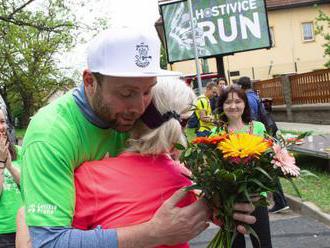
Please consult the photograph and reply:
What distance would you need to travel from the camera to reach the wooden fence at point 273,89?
2083cm

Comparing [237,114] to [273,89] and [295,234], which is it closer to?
[295,234]

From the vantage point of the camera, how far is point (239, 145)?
1806 mm

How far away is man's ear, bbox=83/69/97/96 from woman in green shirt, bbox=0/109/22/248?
63.3 inches

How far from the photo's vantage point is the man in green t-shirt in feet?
5.55

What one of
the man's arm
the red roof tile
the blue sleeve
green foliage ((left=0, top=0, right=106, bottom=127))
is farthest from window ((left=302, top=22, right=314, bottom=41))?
the blue sleeve

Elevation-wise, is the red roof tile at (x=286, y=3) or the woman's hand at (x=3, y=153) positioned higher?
the red roof tile at (x=286, y=3)

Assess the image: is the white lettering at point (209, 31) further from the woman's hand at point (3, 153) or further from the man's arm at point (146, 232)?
the man's arm at point (146, 232)

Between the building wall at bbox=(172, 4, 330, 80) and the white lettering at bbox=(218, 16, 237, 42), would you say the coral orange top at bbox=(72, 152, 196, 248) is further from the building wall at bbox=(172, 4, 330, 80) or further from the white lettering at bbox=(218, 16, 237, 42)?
the building wall at bbox=(172, 4, 330, 80)

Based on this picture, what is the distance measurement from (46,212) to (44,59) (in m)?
43.0

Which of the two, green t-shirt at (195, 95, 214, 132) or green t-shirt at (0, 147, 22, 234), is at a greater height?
green t-shirt at (195, 95, 214, 132)

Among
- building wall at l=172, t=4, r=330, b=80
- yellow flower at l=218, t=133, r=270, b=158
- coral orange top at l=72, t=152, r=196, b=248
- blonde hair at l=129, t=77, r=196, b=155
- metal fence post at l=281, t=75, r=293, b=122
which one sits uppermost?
building wall at l=172, t=4, r=330, b=80

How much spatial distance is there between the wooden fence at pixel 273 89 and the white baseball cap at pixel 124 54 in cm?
1916

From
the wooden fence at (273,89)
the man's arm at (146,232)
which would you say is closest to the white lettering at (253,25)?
the wooden fence at (273,89)

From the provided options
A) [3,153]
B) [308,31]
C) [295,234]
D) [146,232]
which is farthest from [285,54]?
[146,232]
